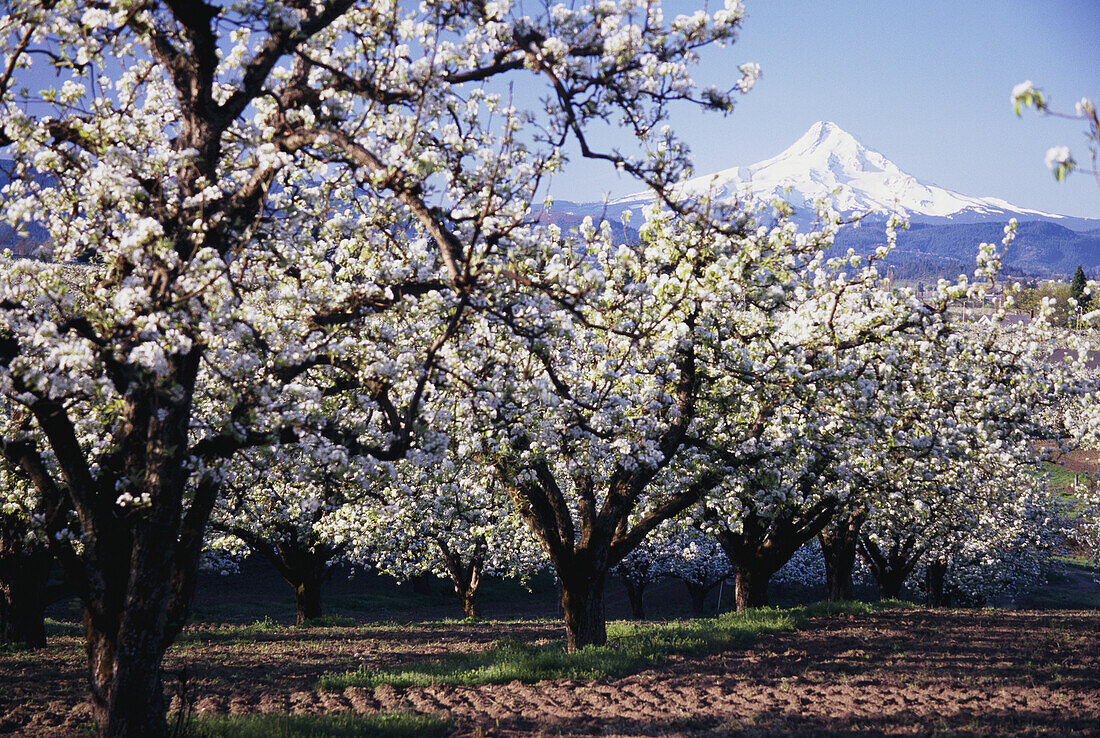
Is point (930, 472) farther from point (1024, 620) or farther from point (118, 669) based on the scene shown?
point (118, 669)

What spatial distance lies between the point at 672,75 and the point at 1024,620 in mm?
24610

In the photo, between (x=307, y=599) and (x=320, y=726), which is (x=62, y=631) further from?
(x=320, y=726)

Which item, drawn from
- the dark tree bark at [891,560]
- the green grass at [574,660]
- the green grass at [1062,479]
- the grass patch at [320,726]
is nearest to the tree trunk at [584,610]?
the green grass at [574,660]

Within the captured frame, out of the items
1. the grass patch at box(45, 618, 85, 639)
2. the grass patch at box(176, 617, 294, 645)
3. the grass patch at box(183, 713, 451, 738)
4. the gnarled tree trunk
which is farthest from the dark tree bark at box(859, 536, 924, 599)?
the grass patch at box(45, 618, 85, 639)

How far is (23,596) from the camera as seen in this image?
20969mm

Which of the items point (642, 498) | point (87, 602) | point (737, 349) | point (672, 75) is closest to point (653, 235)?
point (737, 349)

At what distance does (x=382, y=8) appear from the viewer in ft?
31.6

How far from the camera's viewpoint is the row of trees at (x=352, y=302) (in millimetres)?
8109

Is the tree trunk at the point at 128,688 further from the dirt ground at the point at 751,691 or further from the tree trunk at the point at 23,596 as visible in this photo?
the tree trunk at the point at 23,596

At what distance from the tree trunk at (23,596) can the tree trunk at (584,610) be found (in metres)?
14.6

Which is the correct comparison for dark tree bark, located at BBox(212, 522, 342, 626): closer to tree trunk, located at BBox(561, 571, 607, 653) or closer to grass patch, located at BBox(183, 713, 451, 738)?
tree trunk, located at BBox(561, 571, 607, 653)

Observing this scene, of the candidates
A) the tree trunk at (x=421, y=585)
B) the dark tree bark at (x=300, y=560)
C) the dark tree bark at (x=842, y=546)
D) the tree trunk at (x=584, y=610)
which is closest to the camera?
the tree trunk at (x=584, y=610)

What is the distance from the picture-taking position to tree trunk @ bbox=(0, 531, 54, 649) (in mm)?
20344

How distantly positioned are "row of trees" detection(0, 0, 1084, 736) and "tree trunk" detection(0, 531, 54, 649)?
Result: 6.65 m
